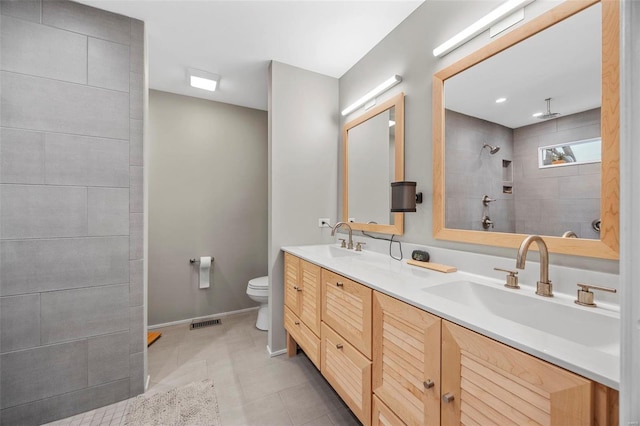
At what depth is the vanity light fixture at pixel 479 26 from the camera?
118 centimetres

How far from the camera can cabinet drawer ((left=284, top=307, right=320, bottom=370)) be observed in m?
1.66

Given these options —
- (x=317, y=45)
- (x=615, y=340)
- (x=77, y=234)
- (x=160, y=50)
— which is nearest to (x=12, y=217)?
(x=77, y=234)

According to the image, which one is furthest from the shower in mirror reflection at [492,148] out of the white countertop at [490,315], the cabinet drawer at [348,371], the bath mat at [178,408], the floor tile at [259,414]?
the bath mat at [178,408]

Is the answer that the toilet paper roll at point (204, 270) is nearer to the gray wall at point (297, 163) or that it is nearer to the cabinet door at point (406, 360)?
the gray wall at point (297, 163)

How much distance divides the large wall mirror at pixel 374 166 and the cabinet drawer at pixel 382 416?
1.03 meters

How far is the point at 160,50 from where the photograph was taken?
2.16 m

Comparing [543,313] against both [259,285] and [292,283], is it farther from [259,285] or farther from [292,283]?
[259,285]

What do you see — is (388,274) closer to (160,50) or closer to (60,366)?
(60,366)

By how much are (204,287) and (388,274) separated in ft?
7.82

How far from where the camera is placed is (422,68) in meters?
1.67

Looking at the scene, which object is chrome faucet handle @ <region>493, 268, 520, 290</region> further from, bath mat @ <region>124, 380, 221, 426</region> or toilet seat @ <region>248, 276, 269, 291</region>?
toilet seat @ <region>248, 276, 269, 291</region>

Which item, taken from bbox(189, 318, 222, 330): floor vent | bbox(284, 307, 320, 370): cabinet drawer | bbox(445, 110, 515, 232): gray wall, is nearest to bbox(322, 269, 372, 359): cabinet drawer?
bbox(284, 307, 320, 370): cabinet drawer

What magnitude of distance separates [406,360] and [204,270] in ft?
8.41

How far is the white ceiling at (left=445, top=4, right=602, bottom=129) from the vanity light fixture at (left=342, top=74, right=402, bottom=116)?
0.48m
